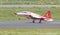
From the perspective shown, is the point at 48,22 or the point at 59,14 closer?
the point at 48,22

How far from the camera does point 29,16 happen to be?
34312mm

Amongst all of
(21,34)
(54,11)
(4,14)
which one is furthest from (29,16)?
(21,34)

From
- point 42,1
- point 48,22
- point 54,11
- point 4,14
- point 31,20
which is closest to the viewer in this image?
point 48,22

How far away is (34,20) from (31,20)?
2.31 m

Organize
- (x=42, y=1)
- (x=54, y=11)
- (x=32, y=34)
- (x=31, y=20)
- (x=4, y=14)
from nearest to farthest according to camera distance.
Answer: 1. (x=32, y=34)
2. (x=31, y=20)
3. (x=4, y=14)
4. (x=54, y=11)
5. (x=42, y=1)

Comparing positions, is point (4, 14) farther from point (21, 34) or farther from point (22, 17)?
point (21, 34)

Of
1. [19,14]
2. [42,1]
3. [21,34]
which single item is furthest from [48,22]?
[42,1]

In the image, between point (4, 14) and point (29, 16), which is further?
point (4, 14)

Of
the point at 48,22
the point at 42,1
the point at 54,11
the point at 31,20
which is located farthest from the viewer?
the point at 42,1

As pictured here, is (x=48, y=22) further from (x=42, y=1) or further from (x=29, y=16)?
(x=42, y=1)

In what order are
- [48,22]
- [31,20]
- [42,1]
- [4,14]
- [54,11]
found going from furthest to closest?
1. [42,1]
2. [54,11]
3. [4,14]
4. [31,20]
5. [48,22]

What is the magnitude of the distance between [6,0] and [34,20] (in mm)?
21049

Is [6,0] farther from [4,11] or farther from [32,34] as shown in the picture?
[32,34]

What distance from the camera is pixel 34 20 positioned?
111 feet
